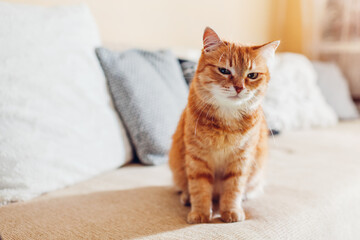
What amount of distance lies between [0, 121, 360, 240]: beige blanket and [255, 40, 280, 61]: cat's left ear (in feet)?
1.46

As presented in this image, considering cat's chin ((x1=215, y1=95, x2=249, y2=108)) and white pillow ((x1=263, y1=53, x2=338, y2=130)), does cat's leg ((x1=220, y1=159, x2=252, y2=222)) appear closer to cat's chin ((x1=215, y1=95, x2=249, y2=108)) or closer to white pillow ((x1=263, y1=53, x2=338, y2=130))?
cat's chin ((x1=215, y1=95, x2=249, y2=108))

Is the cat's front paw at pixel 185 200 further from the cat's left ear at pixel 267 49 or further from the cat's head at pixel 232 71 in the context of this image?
the cat's left ear at pixel 267 49

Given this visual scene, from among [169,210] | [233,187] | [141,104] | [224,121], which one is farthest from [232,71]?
[141,104]

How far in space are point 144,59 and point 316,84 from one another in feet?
5.04

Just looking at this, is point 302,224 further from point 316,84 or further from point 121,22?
point 316,84

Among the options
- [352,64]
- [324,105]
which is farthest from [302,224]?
[352,64]

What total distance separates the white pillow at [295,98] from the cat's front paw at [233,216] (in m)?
1.05

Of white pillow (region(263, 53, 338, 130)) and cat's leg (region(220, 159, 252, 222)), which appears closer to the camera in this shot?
cat's leg (region(220, 159, 252, 222))

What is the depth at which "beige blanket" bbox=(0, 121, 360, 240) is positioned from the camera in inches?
31.6

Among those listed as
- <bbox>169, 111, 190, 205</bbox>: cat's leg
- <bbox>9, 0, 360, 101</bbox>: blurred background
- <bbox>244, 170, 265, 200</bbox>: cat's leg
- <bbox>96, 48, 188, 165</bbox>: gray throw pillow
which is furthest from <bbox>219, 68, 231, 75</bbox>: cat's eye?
<bbox>9, 0, 360, 101</bbox>: blurred background

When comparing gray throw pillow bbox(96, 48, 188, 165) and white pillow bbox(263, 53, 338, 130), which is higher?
gray throw pillow bbox(96, 48, 188, 165)

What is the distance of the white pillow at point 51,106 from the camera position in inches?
38.0

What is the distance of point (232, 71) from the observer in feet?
2.85

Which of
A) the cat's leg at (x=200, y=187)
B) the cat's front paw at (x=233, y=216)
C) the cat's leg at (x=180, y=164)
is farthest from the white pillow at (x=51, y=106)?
the cat's front paw at (x=233, y=216)
